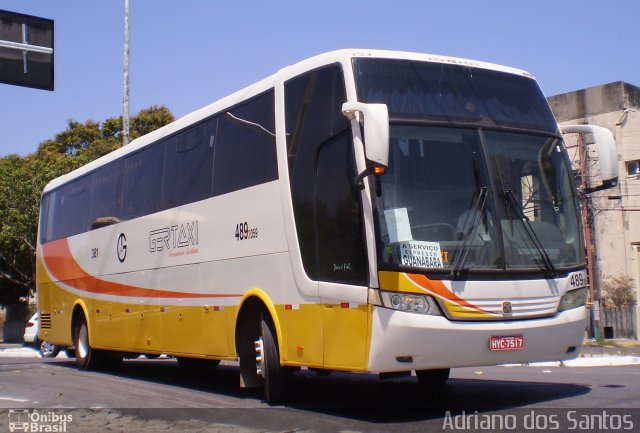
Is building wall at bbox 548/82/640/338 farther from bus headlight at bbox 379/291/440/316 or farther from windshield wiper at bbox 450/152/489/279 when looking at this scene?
bus headlight at bbox 379/291/440/316

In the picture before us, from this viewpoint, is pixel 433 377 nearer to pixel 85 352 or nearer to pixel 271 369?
pixel 271 369

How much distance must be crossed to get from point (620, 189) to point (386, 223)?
104 feet

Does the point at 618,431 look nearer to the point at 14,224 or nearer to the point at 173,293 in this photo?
the point at 173,293

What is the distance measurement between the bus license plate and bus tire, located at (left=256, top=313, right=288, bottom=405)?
2654 mm

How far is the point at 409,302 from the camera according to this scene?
7742 mm

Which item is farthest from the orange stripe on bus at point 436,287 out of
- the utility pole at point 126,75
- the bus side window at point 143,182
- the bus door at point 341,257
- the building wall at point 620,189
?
the building wall at point 620,189

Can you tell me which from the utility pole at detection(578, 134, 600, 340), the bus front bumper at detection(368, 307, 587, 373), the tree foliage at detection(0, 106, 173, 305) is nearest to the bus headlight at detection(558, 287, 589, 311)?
the bus front bumper at detection(368, 307, 587, 373)

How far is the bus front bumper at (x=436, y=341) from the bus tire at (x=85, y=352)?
979 cm

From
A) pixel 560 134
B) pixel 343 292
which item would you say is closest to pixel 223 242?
pixel 343 292

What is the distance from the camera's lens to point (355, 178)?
26.3ft

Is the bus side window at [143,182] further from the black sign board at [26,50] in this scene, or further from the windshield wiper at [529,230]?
the windshield wiper at [529,230]

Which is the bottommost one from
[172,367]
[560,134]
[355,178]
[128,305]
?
[172,367]

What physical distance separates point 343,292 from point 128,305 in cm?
673

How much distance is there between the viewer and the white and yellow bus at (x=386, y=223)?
7.83 meters
